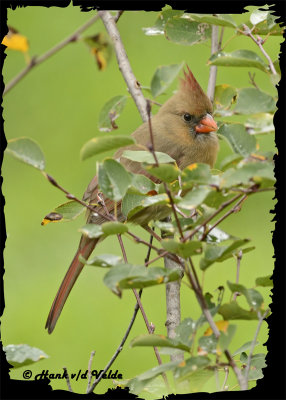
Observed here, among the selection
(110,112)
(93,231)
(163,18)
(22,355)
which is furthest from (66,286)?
(93,231)

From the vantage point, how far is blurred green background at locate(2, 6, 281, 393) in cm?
398

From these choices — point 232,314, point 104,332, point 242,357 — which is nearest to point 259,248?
point 104,332

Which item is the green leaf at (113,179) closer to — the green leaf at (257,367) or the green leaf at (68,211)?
the green leaf at (68,211)

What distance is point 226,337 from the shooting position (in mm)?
1229

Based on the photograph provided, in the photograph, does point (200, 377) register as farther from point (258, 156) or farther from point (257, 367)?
point (258, 156)

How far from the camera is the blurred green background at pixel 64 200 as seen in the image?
3.98 m

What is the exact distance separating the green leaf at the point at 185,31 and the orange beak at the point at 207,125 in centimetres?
84

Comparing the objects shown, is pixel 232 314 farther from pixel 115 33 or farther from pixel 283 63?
pixel 115 33

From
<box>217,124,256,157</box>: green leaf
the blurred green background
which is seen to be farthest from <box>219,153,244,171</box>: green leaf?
the blurred green background

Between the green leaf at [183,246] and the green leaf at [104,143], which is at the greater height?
the green leaf at [104,143]

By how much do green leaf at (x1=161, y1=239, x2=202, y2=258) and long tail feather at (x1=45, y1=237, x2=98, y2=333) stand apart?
1237 mm

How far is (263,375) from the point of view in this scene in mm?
1410

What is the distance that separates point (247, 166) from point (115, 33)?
51.7 inches

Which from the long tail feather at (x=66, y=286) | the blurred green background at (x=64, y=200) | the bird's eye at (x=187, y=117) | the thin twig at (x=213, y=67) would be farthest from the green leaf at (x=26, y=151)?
the blurred green background at (x=64, y=200)
